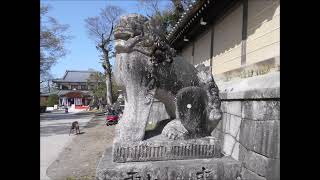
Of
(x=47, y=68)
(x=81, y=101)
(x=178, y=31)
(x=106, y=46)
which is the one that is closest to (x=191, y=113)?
(x=178, y=31)

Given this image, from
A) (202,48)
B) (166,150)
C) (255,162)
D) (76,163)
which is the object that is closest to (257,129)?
(255,162)

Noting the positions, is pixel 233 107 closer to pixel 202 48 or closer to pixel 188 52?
pixel 202 48

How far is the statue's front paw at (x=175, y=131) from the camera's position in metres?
3.39

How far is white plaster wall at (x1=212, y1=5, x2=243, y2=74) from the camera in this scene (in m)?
7.27

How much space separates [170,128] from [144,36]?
3.67 ft

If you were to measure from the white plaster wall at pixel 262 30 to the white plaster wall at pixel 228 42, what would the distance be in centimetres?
67

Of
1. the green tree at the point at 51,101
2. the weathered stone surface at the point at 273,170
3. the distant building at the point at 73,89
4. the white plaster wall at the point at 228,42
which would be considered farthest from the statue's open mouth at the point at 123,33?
the distant building at the point at 73,89

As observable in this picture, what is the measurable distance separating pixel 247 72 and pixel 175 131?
337 cm

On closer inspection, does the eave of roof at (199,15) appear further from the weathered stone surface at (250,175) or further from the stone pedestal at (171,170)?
the stone pedestal at (171,170)

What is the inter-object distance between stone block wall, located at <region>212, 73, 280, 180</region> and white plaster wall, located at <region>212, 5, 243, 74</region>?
2.41 meters

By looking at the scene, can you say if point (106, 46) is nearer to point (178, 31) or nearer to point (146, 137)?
point (178, 31)

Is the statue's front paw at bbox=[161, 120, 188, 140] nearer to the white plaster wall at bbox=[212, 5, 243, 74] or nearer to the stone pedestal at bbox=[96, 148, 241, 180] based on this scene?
the stone pedestal at bbox=[96, 148, 241, 180]

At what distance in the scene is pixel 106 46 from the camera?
117 feet
